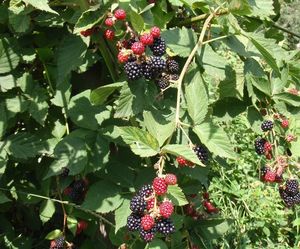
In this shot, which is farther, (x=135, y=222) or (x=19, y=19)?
(x=19, y=19)

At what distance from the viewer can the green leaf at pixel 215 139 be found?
1.25 meters

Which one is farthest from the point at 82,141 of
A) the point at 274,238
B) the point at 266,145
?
the point at 274,238

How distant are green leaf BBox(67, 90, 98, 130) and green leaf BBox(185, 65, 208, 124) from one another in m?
0.37

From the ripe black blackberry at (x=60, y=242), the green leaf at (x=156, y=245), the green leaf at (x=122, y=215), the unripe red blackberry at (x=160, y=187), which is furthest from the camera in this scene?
the ripe black blackberry at (x=60, y=242)

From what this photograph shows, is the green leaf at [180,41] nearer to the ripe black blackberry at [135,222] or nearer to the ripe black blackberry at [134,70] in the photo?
the ripe black blackberry at [134,70]

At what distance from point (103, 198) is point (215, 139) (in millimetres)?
501

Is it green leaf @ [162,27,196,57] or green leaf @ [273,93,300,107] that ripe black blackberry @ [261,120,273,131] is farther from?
green leaf @ [162,27,196,57]

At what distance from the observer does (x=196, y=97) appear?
1331 mm

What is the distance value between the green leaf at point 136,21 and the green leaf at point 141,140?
0.26m

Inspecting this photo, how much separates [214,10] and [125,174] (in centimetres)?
61

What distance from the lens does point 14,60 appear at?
5.41 feet

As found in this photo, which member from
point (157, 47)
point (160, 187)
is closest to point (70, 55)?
point (157, 47)

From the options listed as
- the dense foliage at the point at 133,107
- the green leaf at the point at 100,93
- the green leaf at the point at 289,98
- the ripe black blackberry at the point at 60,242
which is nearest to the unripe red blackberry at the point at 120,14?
the dense foliage at the point at 133,107

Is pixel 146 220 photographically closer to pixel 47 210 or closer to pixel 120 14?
pixel 120 14
